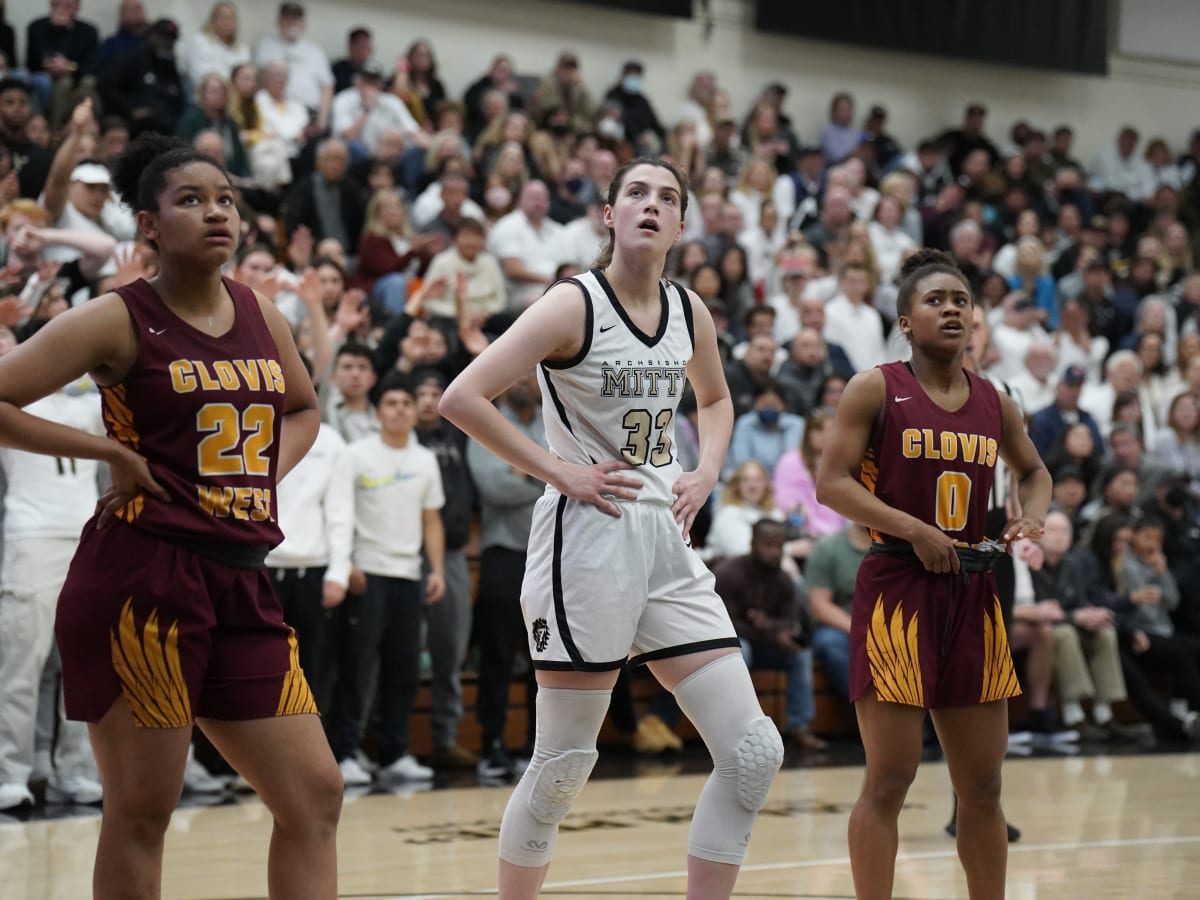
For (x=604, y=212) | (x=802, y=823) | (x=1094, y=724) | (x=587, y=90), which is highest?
(x=587, y=90)

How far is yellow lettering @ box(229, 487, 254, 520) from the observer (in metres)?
3.86

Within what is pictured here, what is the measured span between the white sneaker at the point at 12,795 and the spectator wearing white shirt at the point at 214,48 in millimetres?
8172

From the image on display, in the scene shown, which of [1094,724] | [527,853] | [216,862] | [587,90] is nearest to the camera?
[527,853]

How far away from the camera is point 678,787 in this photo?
9.19 meters

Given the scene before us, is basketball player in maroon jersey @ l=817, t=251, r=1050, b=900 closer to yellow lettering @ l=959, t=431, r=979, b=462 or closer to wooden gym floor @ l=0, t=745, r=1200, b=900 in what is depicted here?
yellow lettering @ l=959, t=431, r=979, b=462

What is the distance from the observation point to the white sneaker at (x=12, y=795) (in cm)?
796

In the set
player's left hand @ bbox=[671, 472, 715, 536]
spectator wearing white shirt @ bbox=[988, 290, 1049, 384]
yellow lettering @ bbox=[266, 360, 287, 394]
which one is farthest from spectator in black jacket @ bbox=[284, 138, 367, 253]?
yellow lettering @ bbox=[266, 360, 287, 394]

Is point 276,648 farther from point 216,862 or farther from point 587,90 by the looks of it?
point 587,90

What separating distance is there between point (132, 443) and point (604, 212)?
1.57 m

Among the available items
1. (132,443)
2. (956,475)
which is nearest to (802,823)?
(956,475)

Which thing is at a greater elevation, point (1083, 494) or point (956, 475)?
point (956, 475)

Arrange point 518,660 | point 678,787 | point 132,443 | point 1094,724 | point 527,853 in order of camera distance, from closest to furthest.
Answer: point 132,443 < point 527,853 < point 678,787 < point 518,660 < point 1094,724

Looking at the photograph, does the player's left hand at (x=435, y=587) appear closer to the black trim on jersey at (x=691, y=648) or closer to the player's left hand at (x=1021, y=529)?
the player's left hand at (x=1021, y=529)

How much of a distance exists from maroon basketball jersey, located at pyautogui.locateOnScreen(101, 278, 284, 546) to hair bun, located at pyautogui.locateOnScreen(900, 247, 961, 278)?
2269 millimetres
